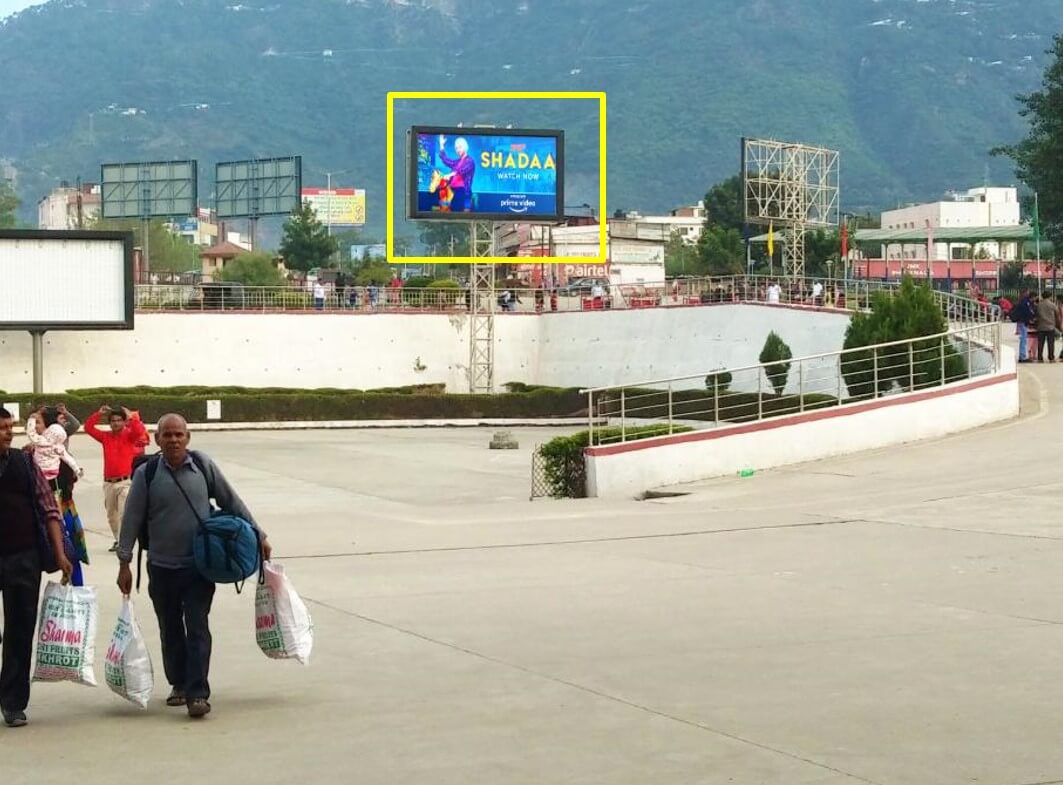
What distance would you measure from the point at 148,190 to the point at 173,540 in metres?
93.1

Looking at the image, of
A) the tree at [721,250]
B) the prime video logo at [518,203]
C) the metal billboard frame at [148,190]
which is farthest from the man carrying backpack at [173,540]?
the tree at [721,250]

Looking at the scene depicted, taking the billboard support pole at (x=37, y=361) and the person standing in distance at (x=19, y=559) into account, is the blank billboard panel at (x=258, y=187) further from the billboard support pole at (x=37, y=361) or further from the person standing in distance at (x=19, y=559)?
the person standing in distance at (x=19, y=559)

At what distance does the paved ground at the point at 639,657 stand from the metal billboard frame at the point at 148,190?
262 feet

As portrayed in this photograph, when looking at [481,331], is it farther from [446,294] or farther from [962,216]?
[962,216]

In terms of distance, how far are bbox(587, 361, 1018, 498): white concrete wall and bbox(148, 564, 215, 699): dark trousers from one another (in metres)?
14.8

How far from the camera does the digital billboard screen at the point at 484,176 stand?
54312mm

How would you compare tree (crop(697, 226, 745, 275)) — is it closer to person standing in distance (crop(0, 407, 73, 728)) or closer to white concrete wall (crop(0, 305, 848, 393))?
white concrete wall (crop(0, 305, 848, 393))

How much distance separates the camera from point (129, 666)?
29.6 feet

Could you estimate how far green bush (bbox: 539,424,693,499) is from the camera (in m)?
24.5

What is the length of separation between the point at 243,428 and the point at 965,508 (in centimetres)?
3152

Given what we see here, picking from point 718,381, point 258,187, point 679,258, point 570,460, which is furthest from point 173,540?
point 679,258

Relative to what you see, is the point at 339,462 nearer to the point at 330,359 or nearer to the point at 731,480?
the point at 731,480

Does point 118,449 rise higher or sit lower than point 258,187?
lower

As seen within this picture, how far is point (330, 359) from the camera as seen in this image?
185 feet
